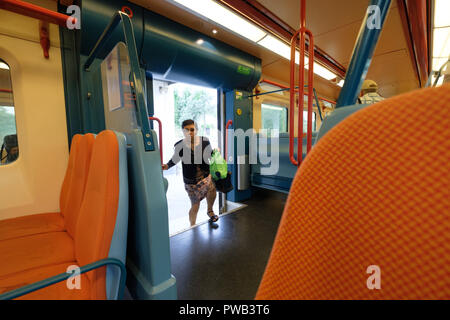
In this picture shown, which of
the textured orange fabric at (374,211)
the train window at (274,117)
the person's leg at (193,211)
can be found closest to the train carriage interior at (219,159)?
the textured orange fabric at (374,211)

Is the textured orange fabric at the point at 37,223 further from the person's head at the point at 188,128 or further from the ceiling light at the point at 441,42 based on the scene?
the ceiling light at the point at 441,42

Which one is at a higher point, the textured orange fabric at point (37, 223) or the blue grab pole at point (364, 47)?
the blue grab pole at point (364, 47)

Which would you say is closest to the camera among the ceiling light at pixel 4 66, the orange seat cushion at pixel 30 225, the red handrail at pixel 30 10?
the red handrail at pixel 30 10

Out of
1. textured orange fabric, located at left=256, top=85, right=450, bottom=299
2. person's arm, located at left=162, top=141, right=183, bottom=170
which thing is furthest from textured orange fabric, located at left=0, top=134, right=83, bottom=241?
textured orange fabric, located at left=256, top=85, right=450, bottom=299

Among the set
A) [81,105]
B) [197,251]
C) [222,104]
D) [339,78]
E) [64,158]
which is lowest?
[197,251]

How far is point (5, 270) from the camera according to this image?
41.7 inches

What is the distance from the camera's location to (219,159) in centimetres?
285

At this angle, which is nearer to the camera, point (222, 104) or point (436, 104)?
point (436, 104)

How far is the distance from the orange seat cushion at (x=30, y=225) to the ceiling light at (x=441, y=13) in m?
4.77

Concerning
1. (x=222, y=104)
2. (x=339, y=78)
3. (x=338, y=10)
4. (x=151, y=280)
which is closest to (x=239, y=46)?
(x=222, y=104)

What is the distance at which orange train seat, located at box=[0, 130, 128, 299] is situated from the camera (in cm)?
88

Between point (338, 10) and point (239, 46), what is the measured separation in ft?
4.71

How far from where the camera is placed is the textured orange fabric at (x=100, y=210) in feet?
2.88

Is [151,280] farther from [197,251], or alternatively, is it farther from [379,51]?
[379,51]
